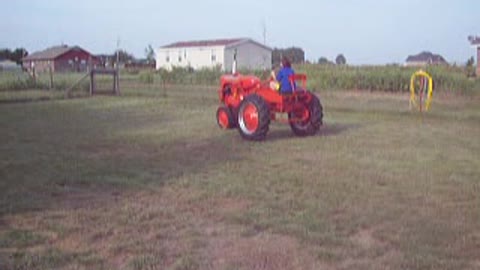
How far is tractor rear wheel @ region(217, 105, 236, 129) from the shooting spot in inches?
511

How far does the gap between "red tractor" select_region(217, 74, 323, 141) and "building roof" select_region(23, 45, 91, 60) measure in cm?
5629

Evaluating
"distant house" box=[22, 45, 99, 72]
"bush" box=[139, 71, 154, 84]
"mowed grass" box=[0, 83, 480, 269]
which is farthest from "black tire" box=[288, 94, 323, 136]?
"distant house" box=[22, 45, 99, 72]

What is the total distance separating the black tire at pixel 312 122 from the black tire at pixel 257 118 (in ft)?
3.28

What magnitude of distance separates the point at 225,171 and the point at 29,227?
332 cm

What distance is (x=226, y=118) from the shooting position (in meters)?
13.1

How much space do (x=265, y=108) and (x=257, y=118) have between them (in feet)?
0.81

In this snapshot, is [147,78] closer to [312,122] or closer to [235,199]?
[312,122]

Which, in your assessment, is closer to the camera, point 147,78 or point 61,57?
point 147,78

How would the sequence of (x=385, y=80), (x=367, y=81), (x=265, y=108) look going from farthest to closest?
(x=367, y=81) → (x=385, y=80) → (x=265, y=108)

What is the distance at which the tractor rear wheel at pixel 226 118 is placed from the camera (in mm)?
12984

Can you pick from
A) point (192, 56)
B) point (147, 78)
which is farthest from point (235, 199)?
point (192, 56)

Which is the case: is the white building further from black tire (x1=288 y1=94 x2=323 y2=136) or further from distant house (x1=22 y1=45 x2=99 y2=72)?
black tire (x1=288 y1=94 x2=323 y2=136)

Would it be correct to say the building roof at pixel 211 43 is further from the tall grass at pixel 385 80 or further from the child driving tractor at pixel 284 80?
the child driving tractor at pixel 284 80

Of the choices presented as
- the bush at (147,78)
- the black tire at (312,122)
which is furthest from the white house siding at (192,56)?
the black tire at (312,122)
